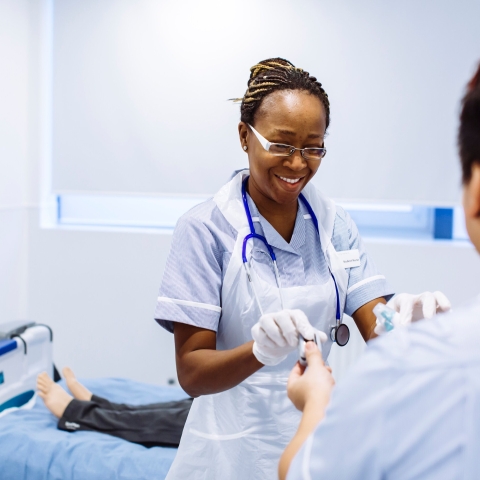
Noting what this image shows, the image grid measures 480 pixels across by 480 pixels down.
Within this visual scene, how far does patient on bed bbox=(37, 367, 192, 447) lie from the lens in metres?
2.15

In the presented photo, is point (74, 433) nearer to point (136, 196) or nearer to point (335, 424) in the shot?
point (136, 196)

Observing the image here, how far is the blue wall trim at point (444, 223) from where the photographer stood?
2.86m

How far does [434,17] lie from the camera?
2635 millimetres

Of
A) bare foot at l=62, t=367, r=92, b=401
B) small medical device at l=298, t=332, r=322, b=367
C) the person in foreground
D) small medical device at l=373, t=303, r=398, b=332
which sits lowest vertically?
bare foot at l=62, t=367, r=92, b=401

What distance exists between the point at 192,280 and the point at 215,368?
195 mm

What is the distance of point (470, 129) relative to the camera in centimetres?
58

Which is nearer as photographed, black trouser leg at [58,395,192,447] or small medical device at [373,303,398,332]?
small medical device at [373,303,398,332]

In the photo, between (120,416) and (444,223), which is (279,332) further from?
(444,223)

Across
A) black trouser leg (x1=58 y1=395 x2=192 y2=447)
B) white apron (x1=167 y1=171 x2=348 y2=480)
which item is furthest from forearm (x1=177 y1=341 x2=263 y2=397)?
black trouser leg (x1=58 y1=395 x2=192 y2=447)

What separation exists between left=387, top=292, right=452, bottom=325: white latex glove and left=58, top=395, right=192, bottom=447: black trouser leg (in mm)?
1167

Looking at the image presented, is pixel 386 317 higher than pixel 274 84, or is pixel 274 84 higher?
pixel 274 84

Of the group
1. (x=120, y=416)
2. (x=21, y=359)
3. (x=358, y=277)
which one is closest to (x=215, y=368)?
(x=358, y=277)

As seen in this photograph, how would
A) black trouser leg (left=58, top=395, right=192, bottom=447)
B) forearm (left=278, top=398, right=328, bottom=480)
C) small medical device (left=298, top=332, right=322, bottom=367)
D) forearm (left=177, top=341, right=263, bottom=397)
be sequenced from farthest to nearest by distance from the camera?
1. black trouser leg (left=58, top=395, right=192, bottom=447)
2. forearm (left=177, top=341, right=263, bottom=397)
3. small medical device (left=298, top=332, right=322, bottom=367)
4. forearm (left=278, top=398, right=328, bottom=480)

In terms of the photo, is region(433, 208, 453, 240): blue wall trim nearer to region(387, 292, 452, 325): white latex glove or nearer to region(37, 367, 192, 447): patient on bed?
region(37, 367, 192, 447): patient on bed
